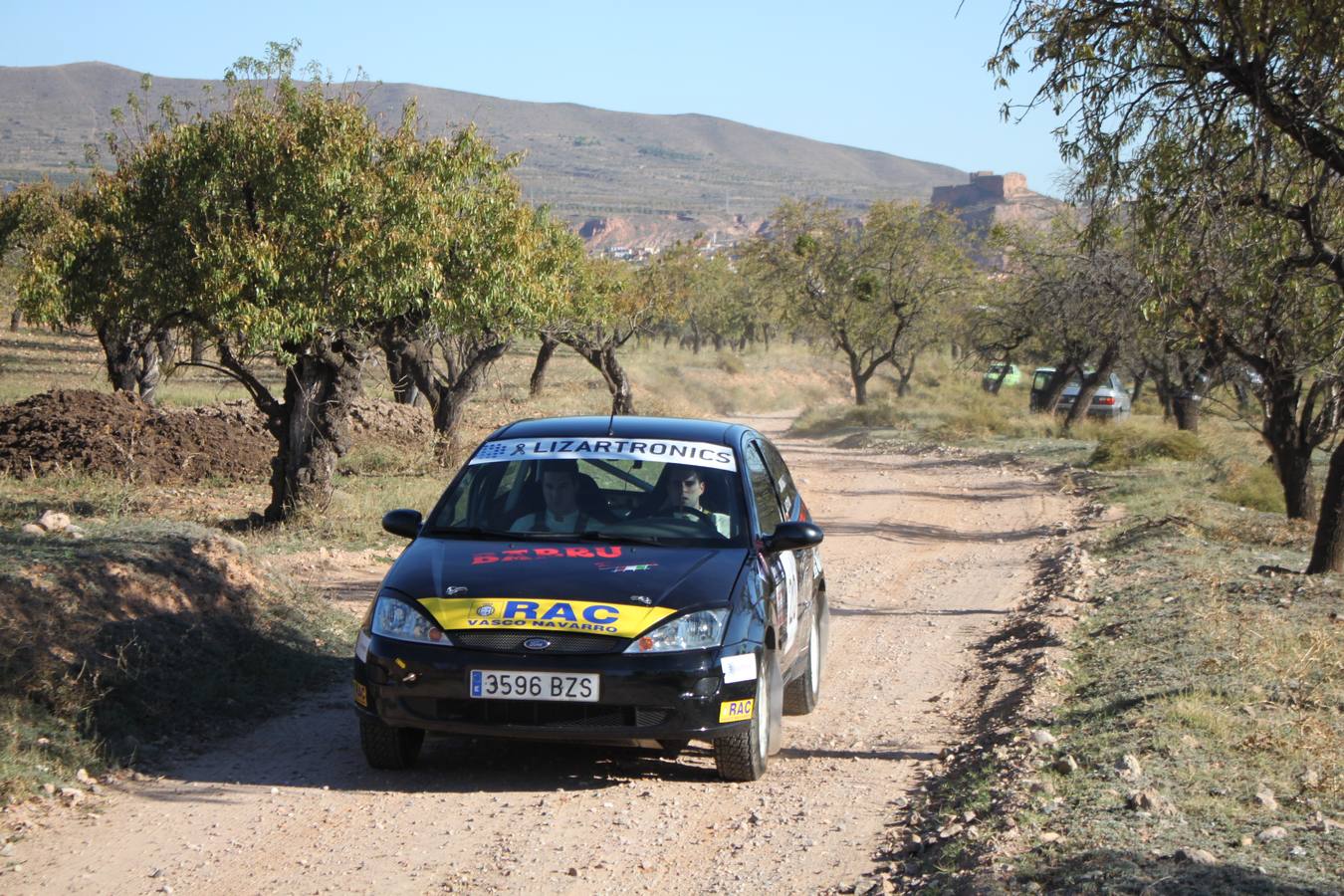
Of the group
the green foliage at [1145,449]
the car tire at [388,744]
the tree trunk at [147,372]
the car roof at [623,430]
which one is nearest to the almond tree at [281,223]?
the car roof at [623,430]

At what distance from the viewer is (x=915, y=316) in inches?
1660

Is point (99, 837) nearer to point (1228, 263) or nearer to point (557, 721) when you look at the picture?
point (557, 721)

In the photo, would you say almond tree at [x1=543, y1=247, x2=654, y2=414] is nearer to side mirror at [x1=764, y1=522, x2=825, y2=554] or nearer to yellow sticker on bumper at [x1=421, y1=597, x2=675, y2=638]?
side mirror at [x1=764, y1=522, x2=825, y2=554]

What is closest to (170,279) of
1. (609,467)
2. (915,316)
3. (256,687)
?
(256,687)

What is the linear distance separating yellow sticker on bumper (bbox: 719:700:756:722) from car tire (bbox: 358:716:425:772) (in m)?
1.37

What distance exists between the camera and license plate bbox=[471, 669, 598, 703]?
18.7 ft

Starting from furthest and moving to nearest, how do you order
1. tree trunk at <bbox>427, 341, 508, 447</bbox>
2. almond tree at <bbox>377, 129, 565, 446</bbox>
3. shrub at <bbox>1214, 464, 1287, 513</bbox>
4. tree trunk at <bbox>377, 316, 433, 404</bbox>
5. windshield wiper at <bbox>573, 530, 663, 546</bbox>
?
tree trunk at <bbox>427, 341, 508, 447</bbox> < shrub at <bbox>1214, 464, 1287, 513</bbox> < tree trunk at <bbox>377, 316, 433, 404</bbox> < almond tree at <bbox>377, 129, 565, 446</bbox> < windshield wiper at <bbox>573, 530, 663, 546</bbox>

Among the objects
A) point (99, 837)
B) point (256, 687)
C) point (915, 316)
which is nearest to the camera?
point (99, 837)

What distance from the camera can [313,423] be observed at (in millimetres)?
14461

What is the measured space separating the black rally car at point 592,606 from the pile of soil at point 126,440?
1119cm

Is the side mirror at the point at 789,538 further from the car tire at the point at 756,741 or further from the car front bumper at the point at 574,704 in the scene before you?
the car front bumper at the point at 574,704

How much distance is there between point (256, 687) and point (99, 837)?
8.09 feet

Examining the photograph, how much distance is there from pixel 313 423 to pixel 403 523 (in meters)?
7.98

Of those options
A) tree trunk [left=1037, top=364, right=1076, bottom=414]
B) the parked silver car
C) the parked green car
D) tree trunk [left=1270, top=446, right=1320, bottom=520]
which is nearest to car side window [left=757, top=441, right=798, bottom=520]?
tree trunk [left=1270, top=446, right=1320, bottom=520]
